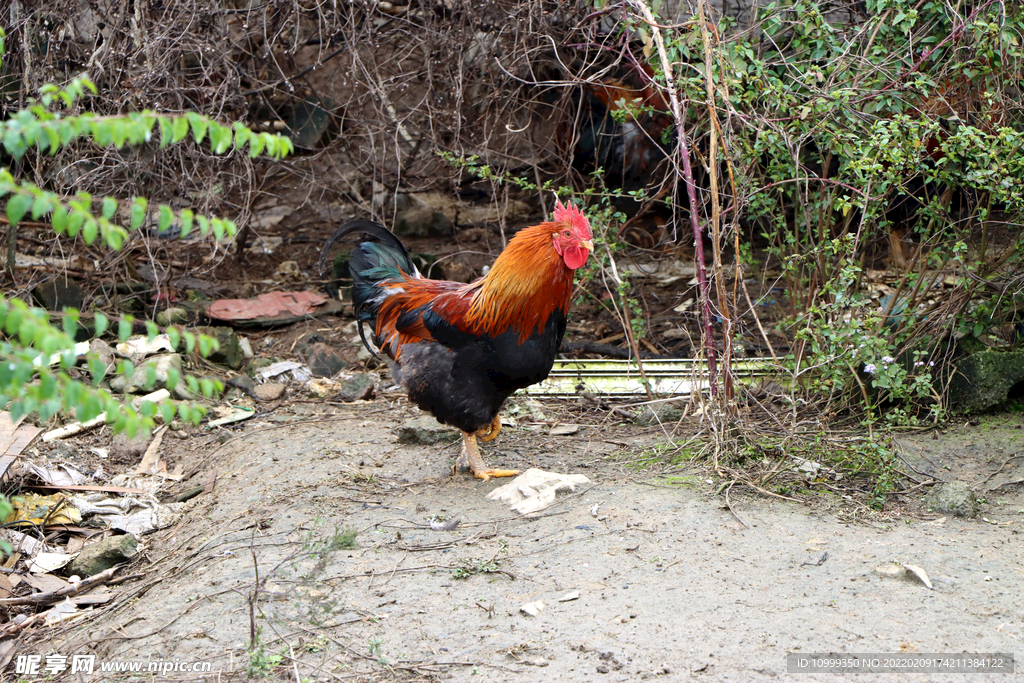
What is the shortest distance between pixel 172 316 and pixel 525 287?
3.94m

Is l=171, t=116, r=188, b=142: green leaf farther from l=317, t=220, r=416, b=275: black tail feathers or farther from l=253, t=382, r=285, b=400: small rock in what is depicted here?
l=253, t=382, r=285, b=400: small rock

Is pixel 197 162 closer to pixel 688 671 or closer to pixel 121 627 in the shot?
pixel 121 627

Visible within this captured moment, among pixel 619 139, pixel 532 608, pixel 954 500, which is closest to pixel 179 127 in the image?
pixel 532 608

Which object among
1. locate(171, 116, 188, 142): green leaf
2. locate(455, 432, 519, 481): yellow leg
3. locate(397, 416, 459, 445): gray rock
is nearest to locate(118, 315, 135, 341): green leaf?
A: locate(171, 116, 188, 142): green leaf

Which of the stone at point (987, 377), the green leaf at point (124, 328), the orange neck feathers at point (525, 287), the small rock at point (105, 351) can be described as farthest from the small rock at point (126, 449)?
the stone at point (987, 377)

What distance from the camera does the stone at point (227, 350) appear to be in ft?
22.0

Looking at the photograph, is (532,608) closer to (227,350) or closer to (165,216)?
(165,216)

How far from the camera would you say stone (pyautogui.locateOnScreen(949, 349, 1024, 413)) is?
16.4 feet

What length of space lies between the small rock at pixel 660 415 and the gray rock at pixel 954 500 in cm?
168

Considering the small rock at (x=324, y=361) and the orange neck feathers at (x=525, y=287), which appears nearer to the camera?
the orange neck feathers at (x=525, y=287)

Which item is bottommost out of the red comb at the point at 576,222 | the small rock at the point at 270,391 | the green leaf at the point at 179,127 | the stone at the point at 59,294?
the small rock at the point at 270,391

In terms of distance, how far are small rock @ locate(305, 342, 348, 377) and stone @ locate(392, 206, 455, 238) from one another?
1766mm

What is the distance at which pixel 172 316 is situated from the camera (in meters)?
6.91

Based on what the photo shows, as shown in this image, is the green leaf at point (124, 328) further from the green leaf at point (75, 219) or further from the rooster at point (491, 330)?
the rooster at point (491, 330)
